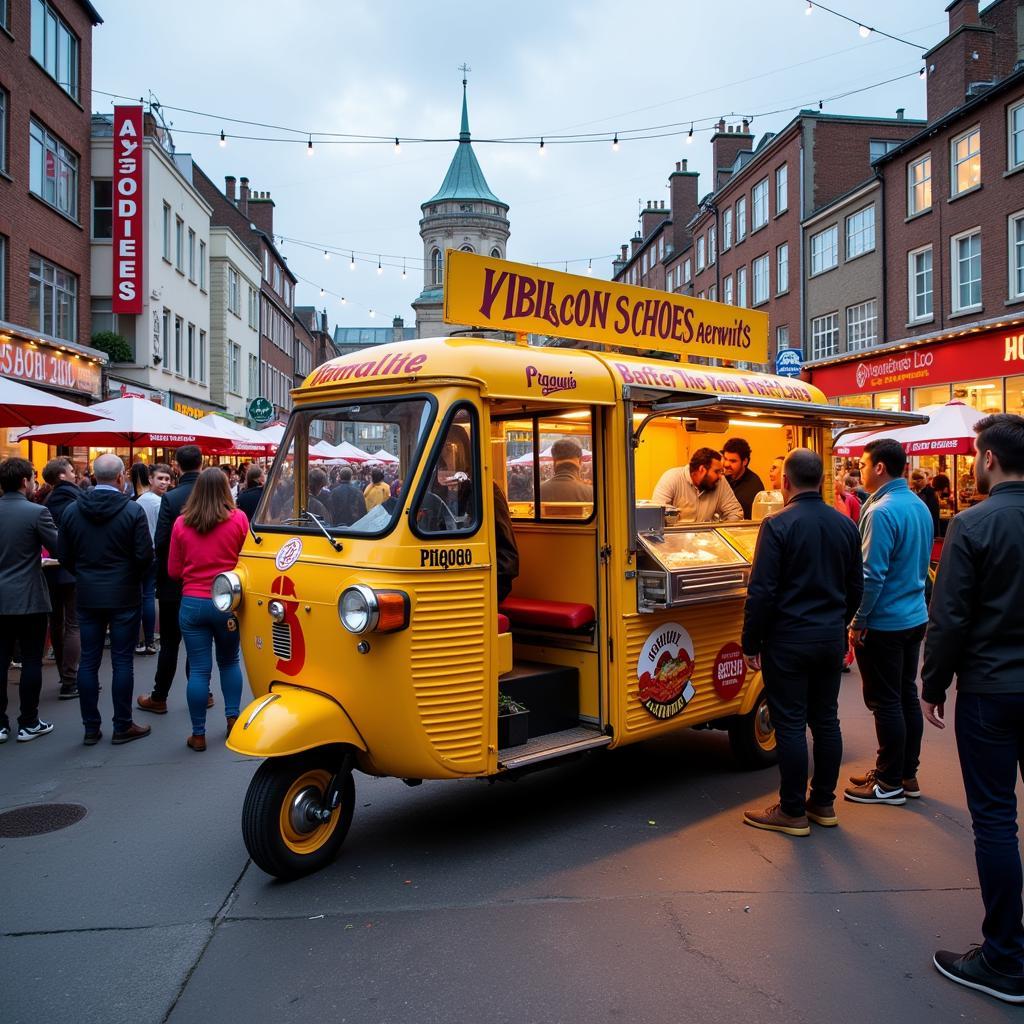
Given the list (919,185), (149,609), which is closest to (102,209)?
(149,609)

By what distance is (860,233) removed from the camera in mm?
26578

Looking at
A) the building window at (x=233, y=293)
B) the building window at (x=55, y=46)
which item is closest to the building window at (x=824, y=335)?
the building window at (x=55, y=46)

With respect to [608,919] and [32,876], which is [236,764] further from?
[608,919]

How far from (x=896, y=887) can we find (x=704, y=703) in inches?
65.4

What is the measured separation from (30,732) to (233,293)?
1353 inches

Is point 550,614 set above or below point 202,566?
below

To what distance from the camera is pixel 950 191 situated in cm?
2172

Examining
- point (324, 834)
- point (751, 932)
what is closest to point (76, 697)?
point (324, 834)

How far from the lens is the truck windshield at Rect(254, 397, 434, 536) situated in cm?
461

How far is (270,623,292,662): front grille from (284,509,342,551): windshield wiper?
52cm

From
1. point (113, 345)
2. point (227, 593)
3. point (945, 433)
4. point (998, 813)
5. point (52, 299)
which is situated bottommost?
point (998, 813)

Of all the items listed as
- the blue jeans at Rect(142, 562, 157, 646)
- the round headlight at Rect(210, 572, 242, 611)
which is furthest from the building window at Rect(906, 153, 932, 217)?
the round headlight at Rect(210, 572, 242, 611)

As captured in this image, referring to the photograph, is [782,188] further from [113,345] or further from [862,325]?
[113,345]

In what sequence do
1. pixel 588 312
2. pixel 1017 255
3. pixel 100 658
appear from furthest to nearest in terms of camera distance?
pixel 1017 255 < pixel 100 658 < pixel 588 312
